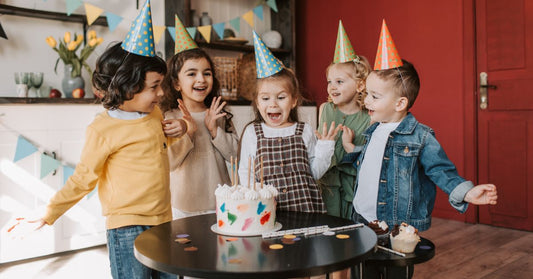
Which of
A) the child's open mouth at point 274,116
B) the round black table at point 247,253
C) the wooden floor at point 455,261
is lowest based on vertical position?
the wooden floor at point 455,261

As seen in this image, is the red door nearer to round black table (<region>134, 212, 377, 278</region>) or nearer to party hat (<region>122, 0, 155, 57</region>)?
round black table (<region>134, 212, 377, 278</region>)

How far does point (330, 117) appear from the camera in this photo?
1862mm

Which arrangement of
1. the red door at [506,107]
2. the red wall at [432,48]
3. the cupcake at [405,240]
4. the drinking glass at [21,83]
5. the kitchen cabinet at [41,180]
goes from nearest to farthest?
the cupcake at [405,240] < the kitchen cabinet at [41,180] < the drinking glass at [21,83] < the red door at [506,107] < the red wall at [432,48]

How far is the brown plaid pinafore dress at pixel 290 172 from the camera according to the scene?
4.92ft

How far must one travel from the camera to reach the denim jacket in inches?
55.9

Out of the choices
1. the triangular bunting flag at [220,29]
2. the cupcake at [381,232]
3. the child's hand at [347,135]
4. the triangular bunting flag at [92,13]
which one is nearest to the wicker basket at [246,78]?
the triangular bunting flag at [220,29]

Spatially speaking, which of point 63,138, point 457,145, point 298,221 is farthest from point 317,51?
point 298,221

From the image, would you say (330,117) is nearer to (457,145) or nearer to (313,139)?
(313,139)

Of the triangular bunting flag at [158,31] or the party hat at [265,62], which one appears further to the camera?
the triangular bunting flag at [158,31]

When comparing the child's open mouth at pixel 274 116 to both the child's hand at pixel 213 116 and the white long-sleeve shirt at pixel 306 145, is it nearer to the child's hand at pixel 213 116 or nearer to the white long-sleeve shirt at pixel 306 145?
the white long-sleeve shirt at pixel 306 145

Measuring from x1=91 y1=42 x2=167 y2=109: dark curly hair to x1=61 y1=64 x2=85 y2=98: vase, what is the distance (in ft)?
5.20

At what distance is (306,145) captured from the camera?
5.11 ft

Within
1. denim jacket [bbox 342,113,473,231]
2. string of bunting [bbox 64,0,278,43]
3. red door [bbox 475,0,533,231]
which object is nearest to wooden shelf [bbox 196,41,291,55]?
string of bunting [bbox 64,0,278,43]

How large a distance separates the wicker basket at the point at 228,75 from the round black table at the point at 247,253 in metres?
2.54
